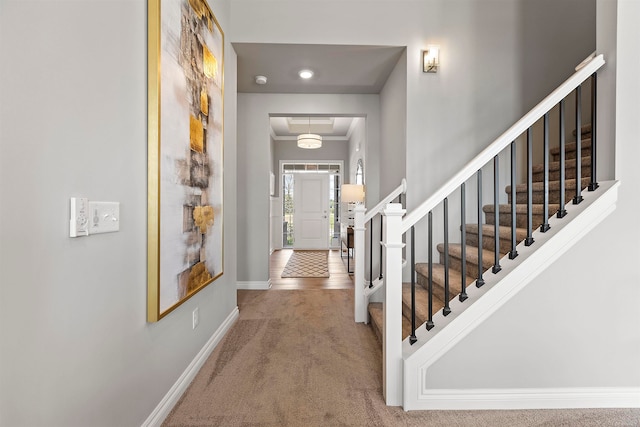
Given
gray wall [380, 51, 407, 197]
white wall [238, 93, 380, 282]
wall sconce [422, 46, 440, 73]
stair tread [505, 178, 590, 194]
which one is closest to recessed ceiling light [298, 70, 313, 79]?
white wall [238, 93, 380, 282]

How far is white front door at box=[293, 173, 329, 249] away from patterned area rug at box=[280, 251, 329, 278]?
692 millimetres

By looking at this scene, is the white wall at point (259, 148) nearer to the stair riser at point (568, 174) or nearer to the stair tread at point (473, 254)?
the stair tread at point (473, 254)

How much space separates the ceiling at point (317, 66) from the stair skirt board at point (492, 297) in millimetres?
2021

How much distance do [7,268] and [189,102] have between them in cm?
126

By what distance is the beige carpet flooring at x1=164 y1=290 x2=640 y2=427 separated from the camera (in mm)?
1576

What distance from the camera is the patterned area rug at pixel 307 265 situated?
196 inches

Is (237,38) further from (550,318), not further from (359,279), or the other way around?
(550,318)

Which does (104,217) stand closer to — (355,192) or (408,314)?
(408,314)

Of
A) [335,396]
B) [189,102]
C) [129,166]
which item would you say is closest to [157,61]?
[189,102]

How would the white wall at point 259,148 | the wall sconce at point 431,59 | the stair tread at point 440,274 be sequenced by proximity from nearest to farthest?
the stair tread at point 440,274 < the wall sconce at point 431,59 < the white wall at point 259,148

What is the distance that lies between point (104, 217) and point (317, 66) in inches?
107

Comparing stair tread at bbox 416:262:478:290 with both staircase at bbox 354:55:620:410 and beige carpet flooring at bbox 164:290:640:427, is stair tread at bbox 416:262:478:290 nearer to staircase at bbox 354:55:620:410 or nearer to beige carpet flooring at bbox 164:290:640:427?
staircase at bbox 354:55:620:410

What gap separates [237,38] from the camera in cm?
280

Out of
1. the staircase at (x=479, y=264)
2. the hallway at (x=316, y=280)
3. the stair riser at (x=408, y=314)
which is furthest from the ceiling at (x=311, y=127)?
the staircase at (x=479, y=264)
